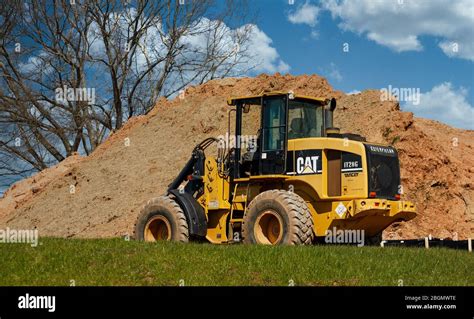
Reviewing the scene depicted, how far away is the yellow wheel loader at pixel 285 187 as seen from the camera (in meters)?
15.7

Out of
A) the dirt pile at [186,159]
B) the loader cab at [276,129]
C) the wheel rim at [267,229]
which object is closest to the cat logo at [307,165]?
the loader cab at [276,129]

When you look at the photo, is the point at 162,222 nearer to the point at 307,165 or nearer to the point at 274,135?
the point at 274,135

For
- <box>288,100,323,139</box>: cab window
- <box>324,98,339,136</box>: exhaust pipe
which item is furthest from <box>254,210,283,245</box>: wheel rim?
<box>324,98,339,136</box>: exhaust pipe

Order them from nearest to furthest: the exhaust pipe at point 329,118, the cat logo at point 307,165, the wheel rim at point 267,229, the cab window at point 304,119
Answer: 1. the wheel rim at point 267,229
2. the cat logo at point 307,165
3. the cab window at point 304,119
4. the exhaust pipe at point 329,118

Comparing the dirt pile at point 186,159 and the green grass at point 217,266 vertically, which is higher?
the dirt pile at point 186,159

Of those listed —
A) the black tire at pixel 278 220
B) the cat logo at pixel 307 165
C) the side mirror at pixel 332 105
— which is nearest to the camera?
the black tire at pixel 278 220

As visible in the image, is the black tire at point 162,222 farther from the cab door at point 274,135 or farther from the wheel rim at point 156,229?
the cab door at point 274,135

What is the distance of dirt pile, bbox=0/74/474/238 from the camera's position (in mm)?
24547

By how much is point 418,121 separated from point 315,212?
16743mm

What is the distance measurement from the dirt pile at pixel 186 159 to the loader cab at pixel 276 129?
6.80 metres

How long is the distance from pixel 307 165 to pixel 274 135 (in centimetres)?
107

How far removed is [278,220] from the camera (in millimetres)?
15680

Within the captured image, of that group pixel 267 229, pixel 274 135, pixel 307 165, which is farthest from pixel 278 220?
pixel 274 135
